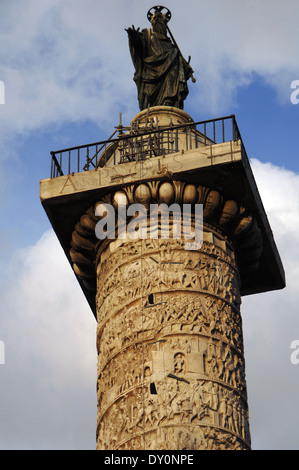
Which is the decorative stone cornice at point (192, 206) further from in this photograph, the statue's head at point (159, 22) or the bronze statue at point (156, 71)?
the statue's head at point (159, 22)

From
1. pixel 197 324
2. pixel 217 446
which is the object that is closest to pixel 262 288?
pixel 197 324

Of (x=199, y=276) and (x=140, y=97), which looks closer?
(x=199, y=276)

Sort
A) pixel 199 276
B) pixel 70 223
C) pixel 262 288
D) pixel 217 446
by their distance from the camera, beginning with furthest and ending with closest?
pixel 262 288
pixel 70 223
pixel 199 276
pixel 217 446

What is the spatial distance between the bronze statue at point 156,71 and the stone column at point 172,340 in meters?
3.05

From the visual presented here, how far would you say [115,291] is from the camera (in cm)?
1603

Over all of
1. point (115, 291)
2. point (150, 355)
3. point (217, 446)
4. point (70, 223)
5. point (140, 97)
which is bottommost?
point (217, 446)

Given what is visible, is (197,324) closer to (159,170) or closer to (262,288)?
(159,170)

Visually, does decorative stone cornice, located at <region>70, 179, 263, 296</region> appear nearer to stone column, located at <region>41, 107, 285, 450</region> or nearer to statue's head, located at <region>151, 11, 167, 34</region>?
stone column, located at <region>41, 107, 285, 450</region>

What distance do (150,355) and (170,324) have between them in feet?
1.64

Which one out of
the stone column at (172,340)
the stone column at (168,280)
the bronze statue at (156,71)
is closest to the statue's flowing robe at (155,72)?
the bronze statue at (156,71)

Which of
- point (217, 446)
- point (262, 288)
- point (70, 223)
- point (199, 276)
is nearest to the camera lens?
point (217, 446)

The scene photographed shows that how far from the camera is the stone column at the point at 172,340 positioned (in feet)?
47.8

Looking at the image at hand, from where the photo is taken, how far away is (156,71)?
63.2ft

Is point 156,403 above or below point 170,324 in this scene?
below
